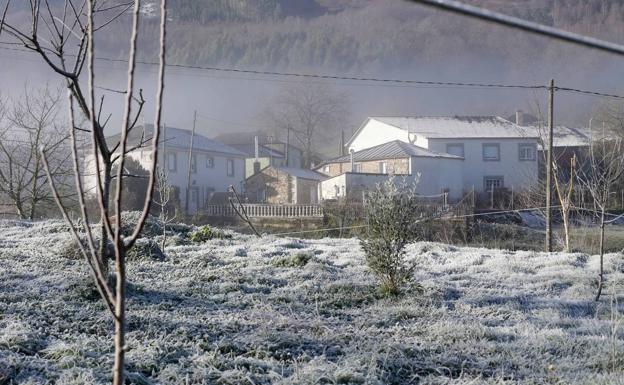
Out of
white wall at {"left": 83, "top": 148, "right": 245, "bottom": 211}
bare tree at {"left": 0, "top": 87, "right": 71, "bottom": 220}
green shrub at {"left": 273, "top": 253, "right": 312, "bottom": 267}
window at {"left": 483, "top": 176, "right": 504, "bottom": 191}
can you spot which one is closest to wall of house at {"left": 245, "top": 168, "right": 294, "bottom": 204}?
white wall at {"left": 83, "top": 148, "right": 245, "bottom": 211}

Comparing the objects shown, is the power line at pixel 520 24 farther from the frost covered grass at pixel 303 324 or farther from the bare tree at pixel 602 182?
the bare tree at pixel 602 182

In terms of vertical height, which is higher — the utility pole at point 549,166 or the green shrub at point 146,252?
the utility pole at point 549,166

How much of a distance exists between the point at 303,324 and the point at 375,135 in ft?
146

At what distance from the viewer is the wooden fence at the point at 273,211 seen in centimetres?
2680

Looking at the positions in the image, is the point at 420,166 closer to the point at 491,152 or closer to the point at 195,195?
the point at 491,152

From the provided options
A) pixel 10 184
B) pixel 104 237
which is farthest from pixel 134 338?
pixel 10 184

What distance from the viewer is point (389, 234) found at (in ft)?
26.9

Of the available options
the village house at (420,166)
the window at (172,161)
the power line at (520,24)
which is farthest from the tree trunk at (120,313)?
the window at (172,161)

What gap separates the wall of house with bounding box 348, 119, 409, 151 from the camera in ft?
154

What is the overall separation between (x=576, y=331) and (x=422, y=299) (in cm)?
186

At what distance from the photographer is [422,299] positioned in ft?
24.9

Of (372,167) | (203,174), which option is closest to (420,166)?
(372,167)

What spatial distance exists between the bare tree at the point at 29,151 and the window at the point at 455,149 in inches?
1123

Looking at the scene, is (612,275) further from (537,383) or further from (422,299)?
(537,383)
